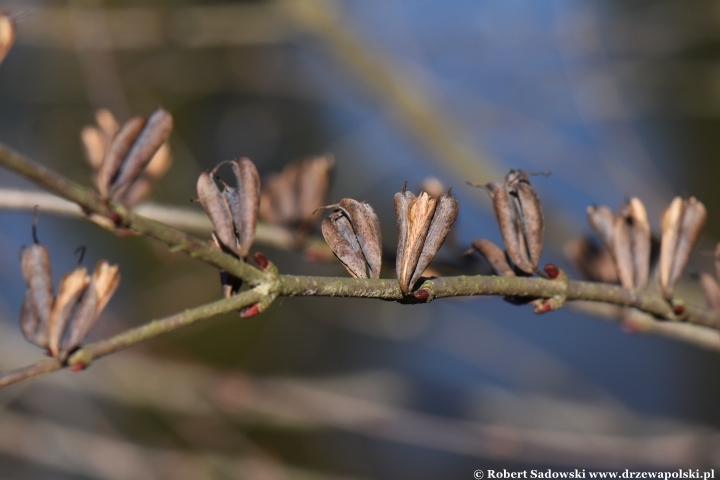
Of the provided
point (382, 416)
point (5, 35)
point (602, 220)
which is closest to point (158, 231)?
point (5, 35)

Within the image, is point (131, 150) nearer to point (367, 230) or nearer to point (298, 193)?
point (367, 230)

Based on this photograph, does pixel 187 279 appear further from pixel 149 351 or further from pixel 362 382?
pixel 362 382

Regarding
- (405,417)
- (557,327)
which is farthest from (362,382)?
(557,327)

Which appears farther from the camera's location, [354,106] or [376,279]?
[354,106]

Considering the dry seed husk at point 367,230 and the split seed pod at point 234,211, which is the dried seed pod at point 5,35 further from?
the dry seed husk at point 367,230

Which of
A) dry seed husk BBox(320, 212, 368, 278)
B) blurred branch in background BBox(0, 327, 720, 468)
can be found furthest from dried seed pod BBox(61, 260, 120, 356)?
blurred branch in background BBox(0, 327, 720, 468)

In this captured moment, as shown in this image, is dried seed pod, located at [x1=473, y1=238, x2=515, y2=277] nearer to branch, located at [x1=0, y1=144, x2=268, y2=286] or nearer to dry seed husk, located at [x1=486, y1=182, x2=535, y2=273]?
dry seed husk, located at [x1=486, y1=182, x2=535, y2=273]
